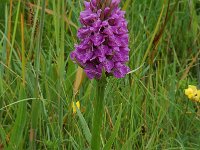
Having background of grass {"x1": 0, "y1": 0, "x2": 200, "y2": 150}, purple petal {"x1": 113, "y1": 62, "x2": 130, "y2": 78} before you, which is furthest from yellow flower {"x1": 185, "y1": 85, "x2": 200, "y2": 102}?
purple petal {"x1": 113, "y1": 62, "x2": 130, "y2": 78}

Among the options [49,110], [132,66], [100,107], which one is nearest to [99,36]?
[100,107]

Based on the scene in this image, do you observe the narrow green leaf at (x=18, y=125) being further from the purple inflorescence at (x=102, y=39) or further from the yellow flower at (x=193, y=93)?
the yellow flower at (x=193, y=93)

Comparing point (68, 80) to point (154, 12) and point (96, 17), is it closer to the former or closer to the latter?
point (96, 17)

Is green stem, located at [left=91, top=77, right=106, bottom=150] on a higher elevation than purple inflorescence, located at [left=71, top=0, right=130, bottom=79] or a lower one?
lower

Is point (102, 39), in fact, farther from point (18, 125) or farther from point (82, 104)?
point (82, 104)

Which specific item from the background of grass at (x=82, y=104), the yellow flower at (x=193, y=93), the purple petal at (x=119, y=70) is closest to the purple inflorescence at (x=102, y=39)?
the purple petal at (x=119, y=70)

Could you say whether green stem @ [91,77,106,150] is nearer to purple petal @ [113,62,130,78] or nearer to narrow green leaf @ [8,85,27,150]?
purple petal @ [113,62,130,78]
